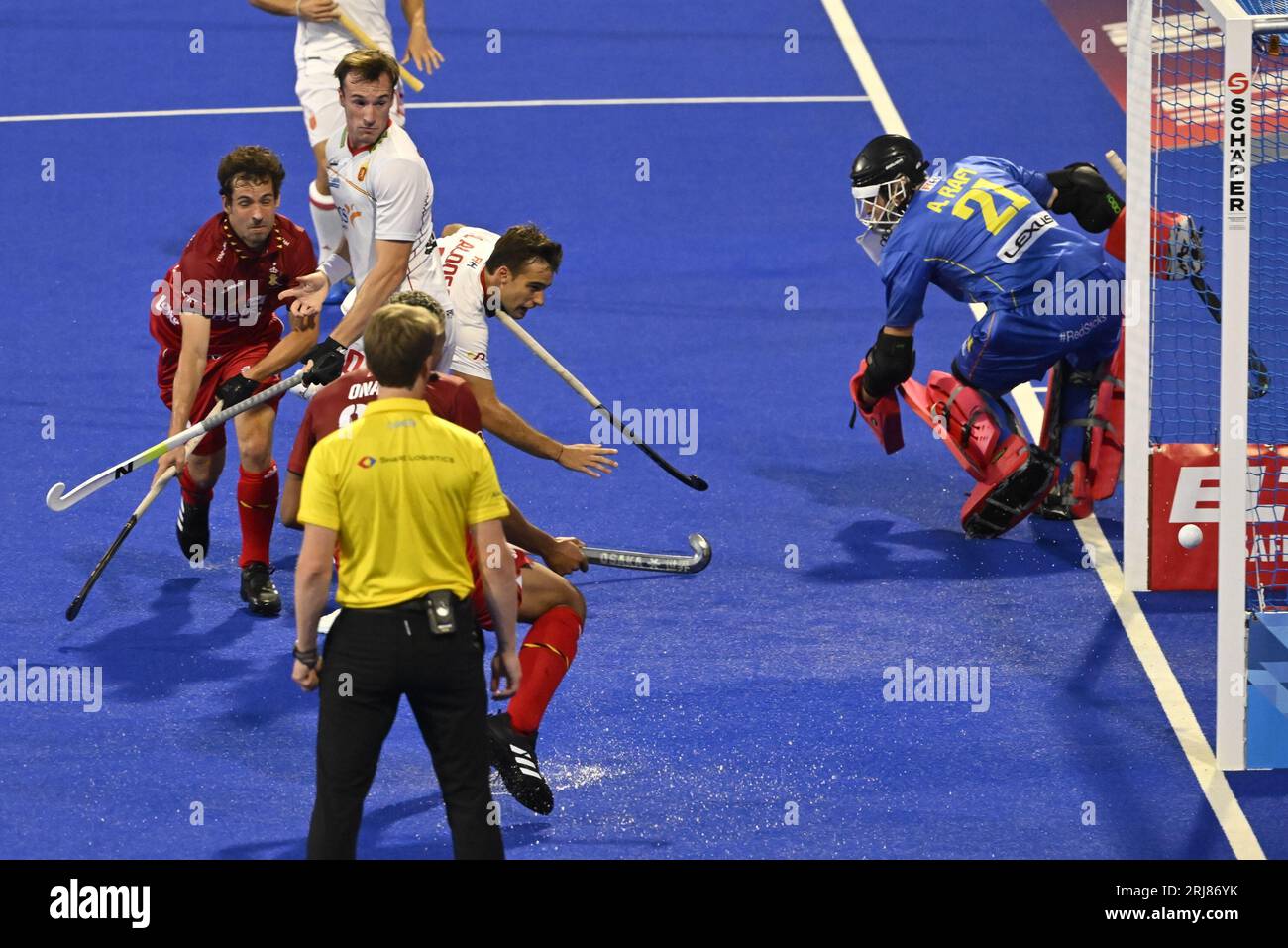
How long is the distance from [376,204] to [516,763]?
3.01m

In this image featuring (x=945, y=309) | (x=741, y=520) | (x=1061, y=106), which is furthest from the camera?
(x=1061, y=106)

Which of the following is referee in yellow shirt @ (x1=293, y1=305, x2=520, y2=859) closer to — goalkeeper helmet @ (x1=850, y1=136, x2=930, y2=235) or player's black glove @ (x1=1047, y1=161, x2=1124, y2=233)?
goalkeeper helmet @ (x1=850, y1=136, x2=930, y2=235)

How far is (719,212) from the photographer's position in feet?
47.0

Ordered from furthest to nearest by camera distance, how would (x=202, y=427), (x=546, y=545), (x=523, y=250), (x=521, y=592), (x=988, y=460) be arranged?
(x=988, y=460)
(x=202, y=427)
(x=523, y=250)
(x=546, y=545)
(x=521, y=592)

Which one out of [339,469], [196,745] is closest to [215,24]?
[196,745]

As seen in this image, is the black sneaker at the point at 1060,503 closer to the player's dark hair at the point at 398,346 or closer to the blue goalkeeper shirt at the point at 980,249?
the blue goalkeeper shirt at the point at 980,249

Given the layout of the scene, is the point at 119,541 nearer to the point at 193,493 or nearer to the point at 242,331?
the point at 193,493

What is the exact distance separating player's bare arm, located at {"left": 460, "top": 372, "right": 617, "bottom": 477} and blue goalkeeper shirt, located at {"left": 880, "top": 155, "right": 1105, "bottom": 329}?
5.79ft

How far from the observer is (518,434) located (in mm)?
9031

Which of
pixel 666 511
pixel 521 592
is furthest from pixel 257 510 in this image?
pixel 521 592

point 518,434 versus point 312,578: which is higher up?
point 518,434

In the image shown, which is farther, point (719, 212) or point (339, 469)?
point (719, 212)

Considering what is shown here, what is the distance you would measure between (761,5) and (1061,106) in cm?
340
